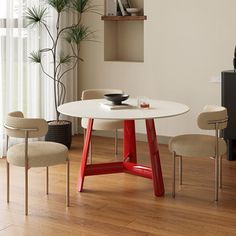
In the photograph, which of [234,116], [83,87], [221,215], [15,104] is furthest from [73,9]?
[221,215]

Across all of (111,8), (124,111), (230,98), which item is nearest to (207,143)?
(124,111)

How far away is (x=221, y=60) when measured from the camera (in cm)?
589

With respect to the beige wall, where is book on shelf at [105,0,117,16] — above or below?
above

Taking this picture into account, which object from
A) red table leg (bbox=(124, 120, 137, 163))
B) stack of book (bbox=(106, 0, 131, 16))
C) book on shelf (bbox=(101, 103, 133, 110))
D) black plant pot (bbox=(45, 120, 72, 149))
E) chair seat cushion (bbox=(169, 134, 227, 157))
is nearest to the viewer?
chair seat cushion (bbox=(169, 134, 227, 157))

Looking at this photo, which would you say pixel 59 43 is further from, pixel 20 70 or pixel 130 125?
pixel 130 125

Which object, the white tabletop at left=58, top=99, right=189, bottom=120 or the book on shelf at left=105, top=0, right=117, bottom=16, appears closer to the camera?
the white tabletop at left=58, top=99, right=189, bottom=120

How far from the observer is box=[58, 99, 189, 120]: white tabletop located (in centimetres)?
397

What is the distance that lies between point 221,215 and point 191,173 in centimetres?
117

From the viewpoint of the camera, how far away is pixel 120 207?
4047 millimetres

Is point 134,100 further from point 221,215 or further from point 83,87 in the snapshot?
point 83,87

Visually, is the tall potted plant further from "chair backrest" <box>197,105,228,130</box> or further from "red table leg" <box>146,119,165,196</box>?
"chair backrest" <box>197,105,228,130</box>

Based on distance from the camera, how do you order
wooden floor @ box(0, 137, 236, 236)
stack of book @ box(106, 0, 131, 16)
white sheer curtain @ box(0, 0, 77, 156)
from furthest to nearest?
stack of book @ box(106, 0, 131, 16) → white sheer curtain @ box(0, 0, 77, 156) → wooden floor @ box(0, 137, 236, 236)

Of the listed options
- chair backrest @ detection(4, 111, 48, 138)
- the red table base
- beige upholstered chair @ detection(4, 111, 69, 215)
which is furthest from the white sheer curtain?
chair backrest @ detection(4, 111, 48, 138)

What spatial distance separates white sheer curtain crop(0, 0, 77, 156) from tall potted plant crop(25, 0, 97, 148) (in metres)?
0.08
